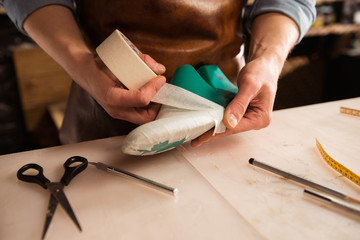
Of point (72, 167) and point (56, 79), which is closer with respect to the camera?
point (72, 167)

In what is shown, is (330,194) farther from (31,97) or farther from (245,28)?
(31,97)

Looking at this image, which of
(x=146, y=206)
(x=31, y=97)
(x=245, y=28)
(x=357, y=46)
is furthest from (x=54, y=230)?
(x=357, y=46)

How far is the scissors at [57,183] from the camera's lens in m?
0.42

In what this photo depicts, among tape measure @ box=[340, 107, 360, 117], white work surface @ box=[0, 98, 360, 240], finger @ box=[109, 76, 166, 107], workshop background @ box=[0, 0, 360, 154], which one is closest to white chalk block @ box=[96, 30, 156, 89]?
finger @ box=[109, 76, 166, 107]

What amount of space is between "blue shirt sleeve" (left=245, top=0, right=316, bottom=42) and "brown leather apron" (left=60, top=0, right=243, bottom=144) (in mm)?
49

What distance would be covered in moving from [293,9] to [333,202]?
19.9 inches

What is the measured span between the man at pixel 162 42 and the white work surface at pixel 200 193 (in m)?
0.05

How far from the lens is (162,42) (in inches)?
28.5

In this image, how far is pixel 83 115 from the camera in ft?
2.80

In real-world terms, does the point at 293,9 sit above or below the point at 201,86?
above

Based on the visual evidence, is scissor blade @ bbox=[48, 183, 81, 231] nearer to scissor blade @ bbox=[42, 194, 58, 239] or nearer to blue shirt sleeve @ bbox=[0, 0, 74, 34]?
scissor blade @ bbox=[42, 194, 58, 239]

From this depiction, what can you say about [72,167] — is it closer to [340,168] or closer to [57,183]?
[57,183]

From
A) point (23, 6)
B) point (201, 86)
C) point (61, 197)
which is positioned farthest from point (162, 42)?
point (61, 197)

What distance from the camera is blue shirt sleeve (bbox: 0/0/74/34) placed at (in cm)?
67
